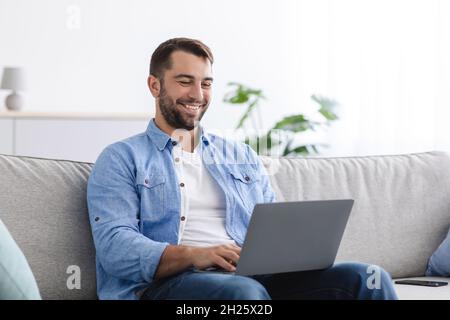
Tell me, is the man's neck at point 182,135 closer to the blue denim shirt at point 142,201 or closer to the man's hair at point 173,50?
the blue denim shirt at point 142,201

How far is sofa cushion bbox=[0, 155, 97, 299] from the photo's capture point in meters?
2.12

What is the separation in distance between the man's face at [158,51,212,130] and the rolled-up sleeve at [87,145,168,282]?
203 millimetres

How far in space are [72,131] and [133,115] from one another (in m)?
0.35

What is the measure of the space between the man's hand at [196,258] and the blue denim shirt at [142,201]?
0.07 feet

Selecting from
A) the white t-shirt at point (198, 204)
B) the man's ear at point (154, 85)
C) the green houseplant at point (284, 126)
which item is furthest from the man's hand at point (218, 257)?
the green houseplant at point (284, 126)

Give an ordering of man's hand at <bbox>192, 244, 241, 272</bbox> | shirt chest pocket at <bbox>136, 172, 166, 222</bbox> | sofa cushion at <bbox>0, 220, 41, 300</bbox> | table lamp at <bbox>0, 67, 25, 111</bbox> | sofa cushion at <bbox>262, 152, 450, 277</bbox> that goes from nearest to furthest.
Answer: sofa cushion at <bbox>0, 220, 41, 300</bbox> < man's hand at <bbox>192, 244, 241, 272</bbox> < shirt chest pocket at <bbox>136, 172, 166, 222</bbox> < sofa cushion at <bbox>262, 152, 450, 277</bbox> < table lamp at <bbox>0, 67, 25, 111</bbox>

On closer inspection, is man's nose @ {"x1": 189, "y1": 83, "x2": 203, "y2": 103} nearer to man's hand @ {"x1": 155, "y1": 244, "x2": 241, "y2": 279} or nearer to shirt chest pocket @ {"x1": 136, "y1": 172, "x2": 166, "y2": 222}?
shirt chest pocket @ {"x1": 136, "y1": 172, "x2": 166, "y2": 222}

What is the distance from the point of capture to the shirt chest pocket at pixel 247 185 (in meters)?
2.29

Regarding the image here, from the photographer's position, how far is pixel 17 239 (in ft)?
6.89

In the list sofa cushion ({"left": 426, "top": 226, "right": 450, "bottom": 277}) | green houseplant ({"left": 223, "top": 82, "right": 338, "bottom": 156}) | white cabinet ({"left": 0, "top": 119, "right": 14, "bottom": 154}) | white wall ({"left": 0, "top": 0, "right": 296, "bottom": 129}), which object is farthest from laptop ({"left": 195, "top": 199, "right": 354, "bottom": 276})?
white wall ({"left": 0, "top": 0, "right": 296, "bottom": 129})
